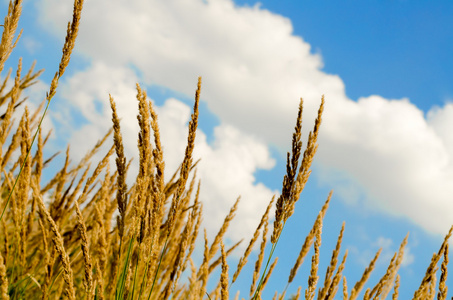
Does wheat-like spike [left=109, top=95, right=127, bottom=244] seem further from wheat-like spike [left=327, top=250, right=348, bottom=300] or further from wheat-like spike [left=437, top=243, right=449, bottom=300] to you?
wheat-like spike [left=437, top=243, right=449, bottom=300]

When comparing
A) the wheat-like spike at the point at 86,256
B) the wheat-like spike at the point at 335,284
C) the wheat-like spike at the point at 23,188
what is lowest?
the wheat-like spike at the point at 86,256

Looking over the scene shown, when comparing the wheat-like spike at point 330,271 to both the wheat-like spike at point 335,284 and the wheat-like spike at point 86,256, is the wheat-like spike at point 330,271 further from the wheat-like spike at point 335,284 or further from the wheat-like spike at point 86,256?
the wheat-like spike at point 86,256

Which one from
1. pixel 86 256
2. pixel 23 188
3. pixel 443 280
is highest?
pixel 443 280

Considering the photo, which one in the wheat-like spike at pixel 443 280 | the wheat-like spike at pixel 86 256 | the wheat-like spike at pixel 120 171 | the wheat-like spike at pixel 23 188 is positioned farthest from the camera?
the wheat-like spike at pixel 23 188

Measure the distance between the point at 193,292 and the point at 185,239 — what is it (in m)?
0.23

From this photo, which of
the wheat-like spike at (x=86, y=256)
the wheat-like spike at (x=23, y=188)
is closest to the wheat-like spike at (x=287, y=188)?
the wheat-like spike at (x=86, y=256)

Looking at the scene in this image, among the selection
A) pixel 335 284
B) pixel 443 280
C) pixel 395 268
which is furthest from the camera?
pixel 395 268

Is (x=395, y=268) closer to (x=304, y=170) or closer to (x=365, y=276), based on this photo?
(x=365, y=276)

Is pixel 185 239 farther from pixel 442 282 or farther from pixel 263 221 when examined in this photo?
pixel 442 282

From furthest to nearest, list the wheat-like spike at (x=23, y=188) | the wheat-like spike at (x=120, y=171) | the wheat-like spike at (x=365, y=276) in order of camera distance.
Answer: the wheat-like spike at (x=365, y=276), the wheat-like spike at (x=23, y=188), the wheat-like spike at (x=120, y=171)

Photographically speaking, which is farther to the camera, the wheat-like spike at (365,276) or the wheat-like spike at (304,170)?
the wheat-like spike at (365,276)

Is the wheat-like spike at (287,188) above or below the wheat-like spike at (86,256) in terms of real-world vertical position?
above

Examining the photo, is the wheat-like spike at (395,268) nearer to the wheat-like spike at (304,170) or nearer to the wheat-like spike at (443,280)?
the wheat-like spike at (443,280)

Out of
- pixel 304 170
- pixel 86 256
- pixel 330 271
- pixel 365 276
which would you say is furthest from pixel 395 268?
pixel 86 256
